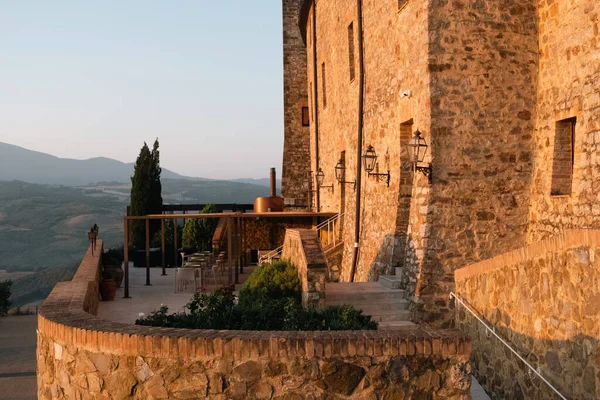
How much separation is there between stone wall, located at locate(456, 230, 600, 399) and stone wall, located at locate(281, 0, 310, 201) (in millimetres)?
17639

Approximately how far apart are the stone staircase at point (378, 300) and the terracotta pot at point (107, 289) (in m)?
5.33

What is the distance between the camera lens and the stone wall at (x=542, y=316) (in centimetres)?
531

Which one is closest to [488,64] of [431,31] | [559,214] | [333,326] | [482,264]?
[431,31]

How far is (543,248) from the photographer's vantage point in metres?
5.95

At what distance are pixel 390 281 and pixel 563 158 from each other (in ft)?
11.3

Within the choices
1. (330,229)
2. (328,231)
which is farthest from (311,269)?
(330,229)

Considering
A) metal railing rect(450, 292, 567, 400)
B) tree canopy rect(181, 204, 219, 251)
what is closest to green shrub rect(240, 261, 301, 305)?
metal railing rect(450, 292, 567, 400)

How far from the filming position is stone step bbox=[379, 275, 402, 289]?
1139cm

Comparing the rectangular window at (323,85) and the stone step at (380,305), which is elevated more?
the rectangular window at (323,85)

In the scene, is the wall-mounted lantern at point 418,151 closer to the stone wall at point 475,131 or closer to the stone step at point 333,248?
the stone wall at point 475,131

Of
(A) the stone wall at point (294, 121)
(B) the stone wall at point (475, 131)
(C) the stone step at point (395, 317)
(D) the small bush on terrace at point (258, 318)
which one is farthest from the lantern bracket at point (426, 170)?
(A) the stone wall at point (294, 121)

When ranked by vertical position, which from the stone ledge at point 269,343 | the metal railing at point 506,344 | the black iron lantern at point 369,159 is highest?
the black iron lantern at point 369,159

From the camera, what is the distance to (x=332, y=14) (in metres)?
17.6

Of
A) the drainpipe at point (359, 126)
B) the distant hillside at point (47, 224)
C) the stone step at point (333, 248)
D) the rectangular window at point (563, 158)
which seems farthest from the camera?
the distant hillside at point (47, 224)
